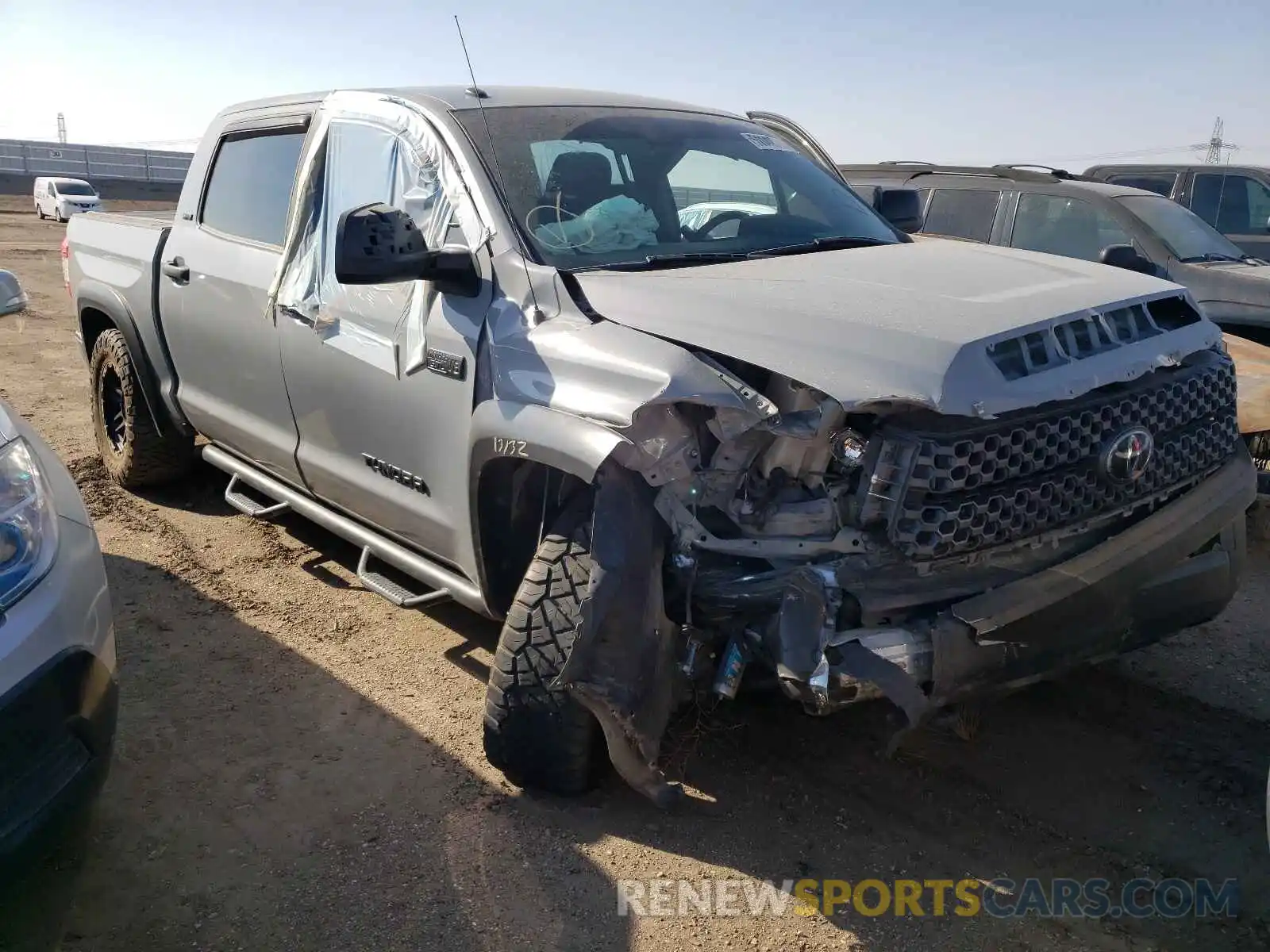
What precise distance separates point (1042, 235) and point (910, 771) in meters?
5.35

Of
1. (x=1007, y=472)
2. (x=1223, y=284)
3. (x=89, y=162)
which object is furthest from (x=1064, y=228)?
(x=89, y=162)

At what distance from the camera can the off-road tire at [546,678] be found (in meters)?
2.96

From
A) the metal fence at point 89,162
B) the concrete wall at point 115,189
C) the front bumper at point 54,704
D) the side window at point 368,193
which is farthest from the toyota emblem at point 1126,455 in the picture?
the metal fence at point 89,162

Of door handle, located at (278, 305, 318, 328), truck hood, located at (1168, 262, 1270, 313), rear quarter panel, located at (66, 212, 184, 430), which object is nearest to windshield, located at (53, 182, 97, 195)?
rear quarter panel, located at (66, 212, 184, 430)

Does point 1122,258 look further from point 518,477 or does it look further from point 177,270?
point 177,270

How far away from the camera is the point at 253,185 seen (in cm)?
461

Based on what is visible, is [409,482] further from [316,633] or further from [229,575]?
[229,575]

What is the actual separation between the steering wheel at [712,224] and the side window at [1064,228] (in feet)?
13.9

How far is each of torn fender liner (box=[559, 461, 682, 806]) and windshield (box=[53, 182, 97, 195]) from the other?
31613 mm

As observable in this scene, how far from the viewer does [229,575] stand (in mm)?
4840

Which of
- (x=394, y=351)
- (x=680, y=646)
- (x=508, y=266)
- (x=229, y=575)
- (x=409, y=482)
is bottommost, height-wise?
(x=229, y=575)

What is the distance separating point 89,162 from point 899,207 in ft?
152

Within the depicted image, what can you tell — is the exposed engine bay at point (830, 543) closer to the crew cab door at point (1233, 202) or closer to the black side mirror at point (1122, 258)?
the black side mirror at point (1122, 258)

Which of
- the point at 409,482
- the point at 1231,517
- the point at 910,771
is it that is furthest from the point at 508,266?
the point at 1231,517
